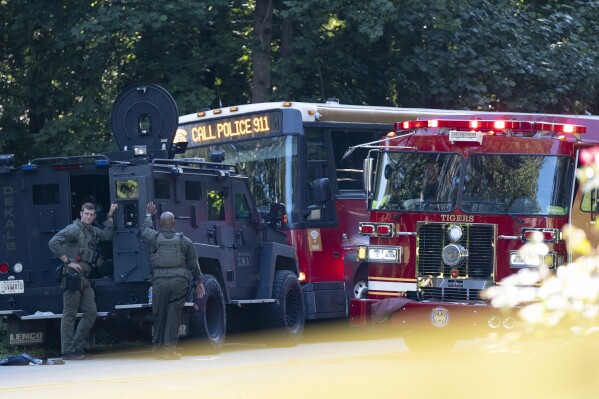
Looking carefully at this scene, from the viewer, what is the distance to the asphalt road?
7434 millimetres

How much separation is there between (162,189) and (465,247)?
3942 mm

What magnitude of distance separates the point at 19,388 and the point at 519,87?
1992 cm

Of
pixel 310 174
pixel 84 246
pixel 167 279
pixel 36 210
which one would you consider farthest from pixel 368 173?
pixel 310 174

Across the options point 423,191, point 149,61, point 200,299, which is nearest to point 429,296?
point 423,191

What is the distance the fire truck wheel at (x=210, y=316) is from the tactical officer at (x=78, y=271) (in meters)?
1.27

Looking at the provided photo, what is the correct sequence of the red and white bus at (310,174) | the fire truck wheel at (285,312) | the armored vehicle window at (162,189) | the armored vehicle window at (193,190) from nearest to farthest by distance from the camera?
the armored vehicle window at (162,189) → the armored vehicle window at (193,190) → the fire truck wheel at (285,312) → the red and white bus at (310,174)

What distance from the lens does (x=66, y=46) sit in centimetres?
2700

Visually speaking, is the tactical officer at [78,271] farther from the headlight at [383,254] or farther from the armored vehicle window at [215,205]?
the headlight at [383,254]

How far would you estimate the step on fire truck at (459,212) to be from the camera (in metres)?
14.3

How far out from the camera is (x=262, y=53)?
88.9 feet

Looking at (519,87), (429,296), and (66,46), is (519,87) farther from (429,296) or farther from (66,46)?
(429,296)

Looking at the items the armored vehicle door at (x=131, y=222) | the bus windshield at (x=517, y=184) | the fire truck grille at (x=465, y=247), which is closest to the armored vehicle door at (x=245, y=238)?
the armored vehicle door at (x=131, y=222)

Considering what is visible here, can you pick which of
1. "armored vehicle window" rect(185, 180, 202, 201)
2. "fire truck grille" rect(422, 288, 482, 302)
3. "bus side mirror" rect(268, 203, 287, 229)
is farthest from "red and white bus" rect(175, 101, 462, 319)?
"fire truck grille" rect(422, 288, 482, 302)

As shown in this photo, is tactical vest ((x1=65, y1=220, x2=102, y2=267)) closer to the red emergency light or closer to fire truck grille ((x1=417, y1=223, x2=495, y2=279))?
the red emergency light
